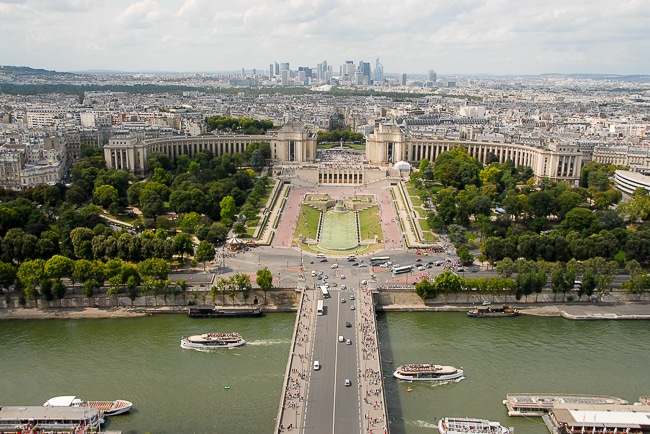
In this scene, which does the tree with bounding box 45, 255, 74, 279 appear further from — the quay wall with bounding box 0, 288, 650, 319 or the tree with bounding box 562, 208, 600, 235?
the tree with bounding box 562, 208, 600, 235

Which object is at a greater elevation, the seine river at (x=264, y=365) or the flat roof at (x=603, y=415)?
the flat roof at (x=603, y=415)

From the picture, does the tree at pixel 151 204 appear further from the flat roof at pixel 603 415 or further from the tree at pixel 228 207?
the flat roof at pixel 603 415

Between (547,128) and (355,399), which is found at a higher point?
(547,128)

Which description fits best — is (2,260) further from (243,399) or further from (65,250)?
(243,399)

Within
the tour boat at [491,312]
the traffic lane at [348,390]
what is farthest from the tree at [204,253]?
the tour boat at [491,312]

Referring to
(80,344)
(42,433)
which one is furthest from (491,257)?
(42,433)

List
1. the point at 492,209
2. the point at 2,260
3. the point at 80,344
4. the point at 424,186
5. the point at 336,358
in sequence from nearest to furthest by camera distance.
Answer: the point at 336,358 < the point at 80,344 < the point at 2,260 < the point at 492,209 < the point at 424,186

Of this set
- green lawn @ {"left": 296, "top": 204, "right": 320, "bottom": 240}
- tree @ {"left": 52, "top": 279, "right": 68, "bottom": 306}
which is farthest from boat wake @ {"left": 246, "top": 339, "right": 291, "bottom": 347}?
green lawn @ {"left": 296, "top": 204, "right": 320, "bottom": 240}
